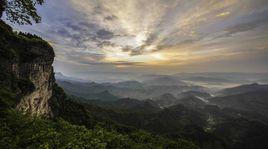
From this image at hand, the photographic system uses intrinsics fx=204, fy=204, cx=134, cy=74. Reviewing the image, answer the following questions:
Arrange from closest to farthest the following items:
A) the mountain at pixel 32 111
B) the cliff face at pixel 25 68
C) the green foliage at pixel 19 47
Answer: the mountain at pixel 32 111 → the cliff face at pixel 25 68 → the green foliage at pixel 19 47

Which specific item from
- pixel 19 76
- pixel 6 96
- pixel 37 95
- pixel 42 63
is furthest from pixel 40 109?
pixel 6 96

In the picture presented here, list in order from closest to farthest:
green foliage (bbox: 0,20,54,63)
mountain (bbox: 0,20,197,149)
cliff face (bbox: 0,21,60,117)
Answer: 1. mountain (bbox: 0,20,197,149)
2. cliff face (bbox: 0,21,60,117)
3. green foliage (bbox: 0,20,54,63)

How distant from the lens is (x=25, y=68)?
63562 mm

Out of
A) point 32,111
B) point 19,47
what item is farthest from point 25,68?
point 32,111

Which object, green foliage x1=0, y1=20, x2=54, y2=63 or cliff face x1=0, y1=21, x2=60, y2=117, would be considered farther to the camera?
green foliage x1=0, y1=20, x2=54, y2=63

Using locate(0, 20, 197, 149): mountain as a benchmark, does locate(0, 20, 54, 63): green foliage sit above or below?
above

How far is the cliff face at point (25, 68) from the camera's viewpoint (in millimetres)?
50625

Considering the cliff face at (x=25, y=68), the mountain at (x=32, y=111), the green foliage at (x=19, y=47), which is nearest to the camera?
the mountain at (x=32, y=111)

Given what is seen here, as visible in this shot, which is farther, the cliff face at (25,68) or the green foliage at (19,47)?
the green foliage at (19,47)

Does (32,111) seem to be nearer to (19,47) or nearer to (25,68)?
(25,68)

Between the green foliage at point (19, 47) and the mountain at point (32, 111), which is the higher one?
the green foliage at point (19, 47)

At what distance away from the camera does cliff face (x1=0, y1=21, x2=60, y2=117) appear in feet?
166

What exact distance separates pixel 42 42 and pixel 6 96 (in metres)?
37.7

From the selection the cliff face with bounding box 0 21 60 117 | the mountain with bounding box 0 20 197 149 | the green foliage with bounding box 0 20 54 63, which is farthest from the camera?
the green foliage with bounding box 0 20 54 63
